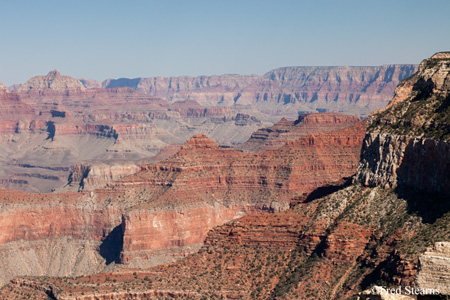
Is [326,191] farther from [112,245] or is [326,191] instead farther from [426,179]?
[112,245]

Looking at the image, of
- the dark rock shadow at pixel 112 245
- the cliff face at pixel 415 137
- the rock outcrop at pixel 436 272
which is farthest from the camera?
the dark rock shadow at pixel 112 245

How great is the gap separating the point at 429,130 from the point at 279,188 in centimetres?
10105

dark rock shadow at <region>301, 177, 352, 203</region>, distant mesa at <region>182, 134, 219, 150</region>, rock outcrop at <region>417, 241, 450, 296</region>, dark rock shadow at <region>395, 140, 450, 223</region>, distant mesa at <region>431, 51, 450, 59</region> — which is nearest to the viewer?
rock outcrop at <region>417, 241, 450, 296</region>

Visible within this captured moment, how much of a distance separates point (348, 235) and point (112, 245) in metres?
102

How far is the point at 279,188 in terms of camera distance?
583ft

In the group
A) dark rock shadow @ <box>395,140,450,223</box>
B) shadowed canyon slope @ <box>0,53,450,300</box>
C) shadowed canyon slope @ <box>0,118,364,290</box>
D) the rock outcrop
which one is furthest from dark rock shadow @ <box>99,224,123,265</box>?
the rock outcrop

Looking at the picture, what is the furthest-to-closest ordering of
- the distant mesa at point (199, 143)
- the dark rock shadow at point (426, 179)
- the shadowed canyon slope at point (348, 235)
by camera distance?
the distant mesa at point (199, 143), the shadowed canyon slope at point (348, 235), the dark rock shadow at point (426, 179)

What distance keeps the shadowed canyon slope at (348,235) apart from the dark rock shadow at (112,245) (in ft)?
224

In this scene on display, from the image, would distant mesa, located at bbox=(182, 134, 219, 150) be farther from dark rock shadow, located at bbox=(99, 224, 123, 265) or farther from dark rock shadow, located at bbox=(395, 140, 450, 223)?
dark rock shadow, located at bbox=(395, 140, 450, 223)

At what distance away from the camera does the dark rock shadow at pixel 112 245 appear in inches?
6623

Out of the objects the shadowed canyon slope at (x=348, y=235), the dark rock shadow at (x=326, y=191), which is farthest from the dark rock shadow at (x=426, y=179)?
the dark rock shadow at (x=326, y=191)

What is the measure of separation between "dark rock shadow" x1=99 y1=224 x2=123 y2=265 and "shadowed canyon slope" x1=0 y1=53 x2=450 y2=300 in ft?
224

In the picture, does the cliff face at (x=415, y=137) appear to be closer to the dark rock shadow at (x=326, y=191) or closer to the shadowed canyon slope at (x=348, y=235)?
the shadowed canyon slope at (x=348, y=235)

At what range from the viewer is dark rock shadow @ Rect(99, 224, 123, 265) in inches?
6623
